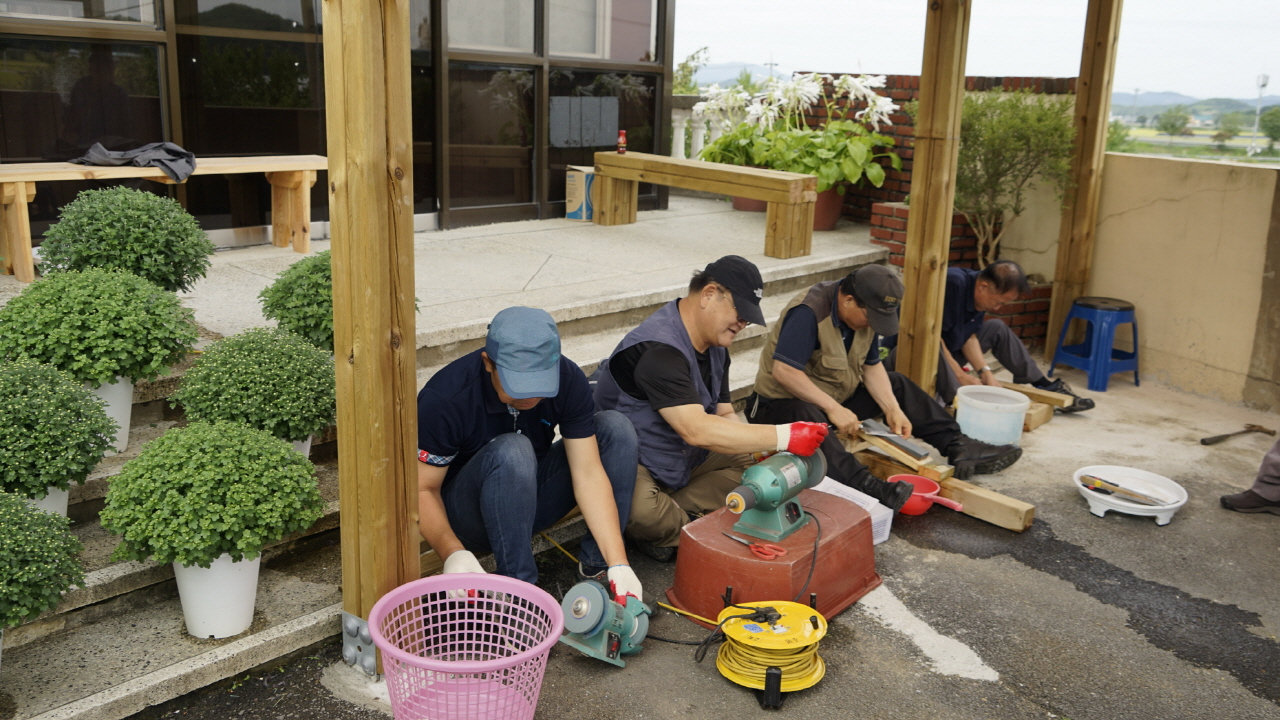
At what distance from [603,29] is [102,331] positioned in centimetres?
546

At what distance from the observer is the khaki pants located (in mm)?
3518

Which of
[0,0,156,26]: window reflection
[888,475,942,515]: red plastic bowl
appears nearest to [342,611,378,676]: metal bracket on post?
[888,475,942,515]: red plastic bowl

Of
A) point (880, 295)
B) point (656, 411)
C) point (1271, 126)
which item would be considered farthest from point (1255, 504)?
point (1271, 126)

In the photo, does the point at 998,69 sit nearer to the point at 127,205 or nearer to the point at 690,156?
the point at 690,156

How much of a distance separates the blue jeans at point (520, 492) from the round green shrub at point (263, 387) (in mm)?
575

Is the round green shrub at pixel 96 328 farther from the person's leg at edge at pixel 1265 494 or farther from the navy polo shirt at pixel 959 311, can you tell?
the person's leg at edge at pixel 1265 494

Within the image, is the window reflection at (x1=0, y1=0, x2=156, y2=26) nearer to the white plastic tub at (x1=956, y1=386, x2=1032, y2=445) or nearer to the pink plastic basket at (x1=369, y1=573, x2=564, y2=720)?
the pink plastic basket at (x1=369, y1=573, x2=564, y2=720)

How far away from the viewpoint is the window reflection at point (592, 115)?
7.68m

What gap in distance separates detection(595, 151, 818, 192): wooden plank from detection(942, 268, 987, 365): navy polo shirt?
59.0 inches

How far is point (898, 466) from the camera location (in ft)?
14.6

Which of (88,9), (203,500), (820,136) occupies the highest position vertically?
(88,9)

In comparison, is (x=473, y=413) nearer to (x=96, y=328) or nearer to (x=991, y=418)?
(x=96, y=328)

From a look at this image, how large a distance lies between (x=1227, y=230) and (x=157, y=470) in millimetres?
6047

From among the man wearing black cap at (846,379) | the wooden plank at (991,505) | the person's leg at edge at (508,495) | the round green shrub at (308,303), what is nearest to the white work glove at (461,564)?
the person's leg at edge at (508,495)
